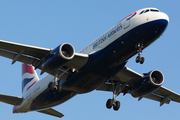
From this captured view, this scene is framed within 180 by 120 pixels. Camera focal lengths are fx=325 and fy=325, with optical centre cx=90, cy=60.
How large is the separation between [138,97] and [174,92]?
402 cm

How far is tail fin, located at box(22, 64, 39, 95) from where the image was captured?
3681 cm

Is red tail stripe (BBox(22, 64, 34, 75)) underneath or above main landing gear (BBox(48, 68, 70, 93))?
above

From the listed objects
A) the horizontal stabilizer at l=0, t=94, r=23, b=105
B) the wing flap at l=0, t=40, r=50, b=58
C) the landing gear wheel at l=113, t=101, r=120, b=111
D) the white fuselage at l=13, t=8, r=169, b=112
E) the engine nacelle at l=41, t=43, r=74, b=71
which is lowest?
the landing gear wheel at l=113, t=101, r=120, b=111

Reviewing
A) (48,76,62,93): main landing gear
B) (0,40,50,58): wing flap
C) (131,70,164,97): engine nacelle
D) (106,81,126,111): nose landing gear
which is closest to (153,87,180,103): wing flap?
(131,70,164,97): engine nacelle

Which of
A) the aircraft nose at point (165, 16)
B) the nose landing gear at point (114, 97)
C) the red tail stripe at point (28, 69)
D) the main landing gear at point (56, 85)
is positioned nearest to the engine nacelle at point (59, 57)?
the main landing gear at point (56, 85)

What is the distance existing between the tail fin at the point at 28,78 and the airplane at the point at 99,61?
3633 mm

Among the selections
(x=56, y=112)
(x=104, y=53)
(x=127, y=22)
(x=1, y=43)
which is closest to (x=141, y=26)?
(x=127, y=22)

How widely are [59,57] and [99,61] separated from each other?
10.6 ft

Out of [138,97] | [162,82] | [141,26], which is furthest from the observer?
[138,97]

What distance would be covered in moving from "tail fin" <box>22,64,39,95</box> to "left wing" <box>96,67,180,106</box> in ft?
26.1

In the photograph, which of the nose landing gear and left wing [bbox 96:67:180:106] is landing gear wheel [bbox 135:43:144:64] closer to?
left wing [bbox 96:67:180:106]

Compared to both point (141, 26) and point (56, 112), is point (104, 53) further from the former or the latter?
point (56, 112)

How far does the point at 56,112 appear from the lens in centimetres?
3519

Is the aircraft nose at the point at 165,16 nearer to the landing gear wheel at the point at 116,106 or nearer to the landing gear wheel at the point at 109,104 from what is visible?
the landing gear wheel at the point at 116,106
